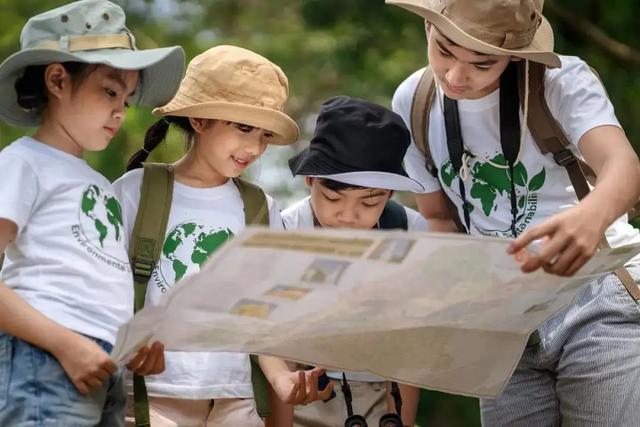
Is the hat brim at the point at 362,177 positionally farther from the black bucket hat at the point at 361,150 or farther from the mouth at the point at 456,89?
the mouth at the point at 456,89

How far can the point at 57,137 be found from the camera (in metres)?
3.09

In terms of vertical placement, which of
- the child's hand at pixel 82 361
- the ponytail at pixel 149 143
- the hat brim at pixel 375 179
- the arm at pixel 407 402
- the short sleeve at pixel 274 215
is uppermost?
the child's hand at pixel 82 361

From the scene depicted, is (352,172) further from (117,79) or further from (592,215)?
(592,215)

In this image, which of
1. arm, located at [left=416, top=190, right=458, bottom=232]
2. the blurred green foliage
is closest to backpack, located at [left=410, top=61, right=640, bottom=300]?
arm, located at [left=416, top=190, right=458, bottom=232]

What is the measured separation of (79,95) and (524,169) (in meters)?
1.20

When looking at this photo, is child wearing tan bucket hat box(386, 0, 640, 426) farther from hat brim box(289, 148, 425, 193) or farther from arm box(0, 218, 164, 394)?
arm box(0, 218, 164, 394)

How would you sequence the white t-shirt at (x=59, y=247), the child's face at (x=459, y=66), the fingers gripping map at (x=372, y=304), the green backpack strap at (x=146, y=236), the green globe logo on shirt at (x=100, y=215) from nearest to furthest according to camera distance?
1. the fingers gripping map at (x=372, y=304)
2. the white t-shirt at (x=59, y=247)
3. the green globe logo on shirt at (x=100, y=215)
4. the green backpack strap at (x=146, y=236)
5. the child's face at (x=459, y=66)

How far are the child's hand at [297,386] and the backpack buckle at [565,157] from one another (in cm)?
82

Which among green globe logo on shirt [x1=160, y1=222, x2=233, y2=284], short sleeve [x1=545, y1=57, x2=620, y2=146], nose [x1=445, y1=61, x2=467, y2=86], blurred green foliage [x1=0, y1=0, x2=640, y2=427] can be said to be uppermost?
nose [x1=445, y1=61, x2=467, y2=86]

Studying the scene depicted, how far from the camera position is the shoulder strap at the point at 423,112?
3750mm

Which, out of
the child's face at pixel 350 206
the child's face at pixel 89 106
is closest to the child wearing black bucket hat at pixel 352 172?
the child's face at pixel 350 206

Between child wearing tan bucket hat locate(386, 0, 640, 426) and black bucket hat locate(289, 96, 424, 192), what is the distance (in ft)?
0.46

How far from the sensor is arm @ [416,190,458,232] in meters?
3.85

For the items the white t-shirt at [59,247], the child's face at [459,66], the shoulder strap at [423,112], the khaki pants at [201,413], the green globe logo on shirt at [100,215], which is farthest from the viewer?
the shoulder strap at [423,112]
